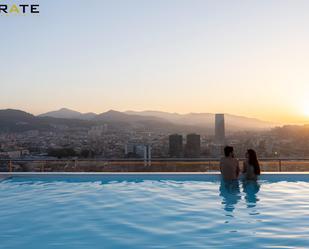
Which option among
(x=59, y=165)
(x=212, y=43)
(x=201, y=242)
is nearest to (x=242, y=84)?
(x=212, y=43)

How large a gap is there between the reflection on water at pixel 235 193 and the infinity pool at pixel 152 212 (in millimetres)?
19

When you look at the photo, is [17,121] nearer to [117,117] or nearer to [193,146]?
[117,117]

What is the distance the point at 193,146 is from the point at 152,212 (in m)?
5.80

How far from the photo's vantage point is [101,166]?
10930 mm

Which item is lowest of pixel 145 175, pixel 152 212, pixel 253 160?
pixel 152 212

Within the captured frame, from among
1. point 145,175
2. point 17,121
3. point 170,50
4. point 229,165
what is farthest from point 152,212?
point 17,121

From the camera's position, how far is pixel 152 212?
701 centimetres

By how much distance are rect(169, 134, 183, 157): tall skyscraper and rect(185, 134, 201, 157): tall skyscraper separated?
0.75 feet

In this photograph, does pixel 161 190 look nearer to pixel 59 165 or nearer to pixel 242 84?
pixel 59 165

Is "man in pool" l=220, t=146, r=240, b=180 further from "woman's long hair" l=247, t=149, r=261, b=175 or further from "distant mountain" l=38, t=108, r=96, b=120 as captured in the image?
"distant mountain" l=38, t=108, r=96, b=120

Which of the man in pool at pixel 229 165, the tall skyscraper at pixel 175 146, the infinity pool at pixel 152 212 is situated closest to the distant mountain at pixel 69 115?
the tall skyscraper at pixel 175 146

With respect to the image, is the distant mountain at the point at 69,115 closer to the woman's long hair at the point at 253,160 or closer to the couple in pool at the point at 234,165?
the couple in pool at the point at 234,165

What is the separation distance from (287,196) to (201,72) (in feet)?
31.3

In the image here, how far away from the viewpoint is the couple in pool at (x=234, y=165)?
919 centimetres
